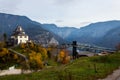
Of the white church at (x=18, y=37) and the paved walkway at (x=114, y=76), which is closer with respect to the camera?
the paved walkway at (x=114, y=76)

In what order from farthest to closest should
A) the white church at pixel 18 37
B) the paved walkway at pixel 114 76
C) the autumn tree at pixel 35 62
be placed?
the white church at pixel 18 37
the autumn tree at pixel 35 62
the paved walkway at pixel 114 76

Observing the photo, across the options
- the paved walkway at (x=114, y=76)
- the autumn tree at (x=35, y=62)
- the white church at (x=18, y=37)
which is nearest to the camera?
the paved walkway at (x=114, y=76)

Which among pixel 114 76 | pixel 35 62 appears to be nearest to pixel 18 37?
pixel 35 62

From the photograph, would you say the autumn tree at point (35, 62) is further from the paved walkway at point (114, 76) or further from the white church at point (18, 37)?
the paved walkway at point (114, 76)

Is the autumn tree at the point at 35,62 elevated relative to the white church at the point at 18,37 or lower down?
lower down

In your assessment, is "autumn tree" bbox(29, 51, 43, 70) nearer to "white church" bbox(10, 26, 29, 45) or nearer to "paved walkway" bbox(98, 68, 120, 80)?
"white church" bbox(10, 26, 29, 45)

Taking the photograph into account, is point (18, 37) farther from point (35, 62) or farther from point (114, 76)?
point (114, 76)

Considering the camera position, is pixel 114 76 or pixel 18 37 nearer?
pixel 114 76

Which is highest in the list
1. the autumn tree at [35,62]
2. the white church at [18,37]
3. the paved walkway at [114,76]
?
the white church at [18,37]

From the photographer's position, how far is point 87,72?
1405 inches

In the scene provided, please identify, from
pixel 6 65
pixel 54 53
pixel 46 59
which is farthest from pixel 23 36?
pixel 6 65

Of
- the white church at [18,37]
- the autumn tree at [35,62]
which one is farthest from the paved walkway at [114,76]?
the white church at [18,37]

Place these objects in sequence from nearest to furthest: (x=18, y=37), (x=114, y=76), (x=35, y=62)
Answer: (x=114, y=76)
(x=35, y=62)
(x=18, y=37)

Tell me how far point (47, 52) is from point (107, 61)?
10215cm
